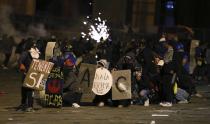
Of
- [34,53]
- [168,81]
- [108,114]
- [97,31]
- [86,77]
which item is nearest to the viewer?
[34,53]

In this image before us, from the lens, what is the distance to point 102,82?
50.8 ft

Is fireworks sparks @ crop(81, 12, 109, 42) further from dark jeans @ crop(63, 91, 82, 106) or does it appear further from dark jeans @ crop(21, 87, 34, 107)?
dark jeans @ crop(21, 87, 34, 107)

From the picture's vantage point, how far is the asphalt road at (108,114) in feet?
44.0

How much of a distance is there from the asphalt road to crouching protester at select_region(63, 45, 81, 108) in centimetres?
32

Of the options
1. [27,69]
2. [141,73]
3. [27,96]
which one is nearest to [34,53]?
[27,69]

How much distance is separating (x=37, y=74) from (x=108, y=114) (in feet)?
6.22

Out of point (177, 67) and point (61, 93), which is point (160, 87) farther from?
point (61, 93)

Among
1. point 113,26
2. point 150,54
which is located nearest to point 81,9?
point 113,26

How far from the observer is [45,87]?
14820 millimetres

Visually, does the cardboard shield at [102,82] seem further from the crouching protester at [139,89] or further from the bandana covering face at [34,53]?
the bandana covering face at [34,53]

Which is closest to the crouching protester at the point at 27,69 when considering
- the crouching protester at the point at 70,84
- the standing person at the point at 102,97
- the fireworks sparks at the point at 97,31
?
the crouching protester at the point at 70,84

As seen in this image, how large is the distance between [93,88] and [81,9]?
2333 cm

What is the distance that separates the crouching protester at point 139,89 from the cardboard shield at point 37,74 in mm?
2558

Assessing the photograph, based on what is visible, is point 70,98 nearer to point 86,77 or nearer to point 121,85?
point 86,77
